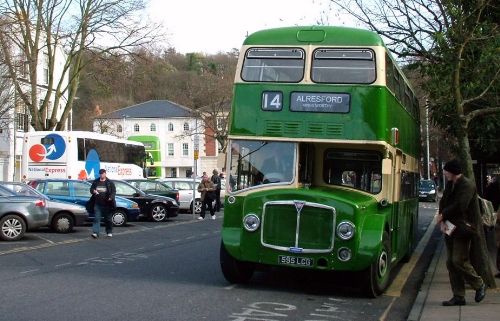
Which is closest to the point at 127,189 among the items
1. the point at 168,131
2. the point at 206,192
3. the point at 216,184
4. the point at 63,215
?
the point at 206,192

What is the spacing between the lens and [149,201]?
947 inches

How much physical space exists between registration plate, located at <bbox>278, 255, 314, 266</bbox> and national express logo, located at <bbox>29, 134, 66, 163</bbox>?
77.8ft

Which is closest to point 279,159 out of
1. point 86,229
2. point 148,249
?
point 148,249

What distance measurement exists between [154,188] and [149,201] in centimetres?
300

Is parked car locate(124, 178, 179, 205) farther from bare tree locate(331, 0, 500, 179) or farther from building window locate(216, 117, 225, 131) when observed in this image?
building window locate(216, 117, 225, 131)

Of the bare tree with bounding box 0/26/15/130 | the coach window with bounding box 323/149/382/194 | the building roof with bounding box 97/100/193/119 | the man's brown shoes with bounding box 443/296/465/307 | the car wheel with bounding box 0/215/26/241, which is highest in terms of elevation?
the building roof with bounding box 97/100/193/119

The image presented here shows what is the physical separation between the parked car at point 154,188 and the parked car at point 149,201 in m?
2.00

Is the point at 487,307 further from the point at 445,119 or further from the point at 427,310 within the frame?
the point at 445,119

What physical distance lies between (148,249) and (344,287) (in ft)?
19.2

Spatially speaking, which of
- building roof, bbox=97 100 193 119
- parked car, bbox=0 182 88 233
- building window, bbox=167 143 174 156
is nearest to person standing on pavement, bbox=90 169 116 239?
parked car, bbox=0 182 88 233

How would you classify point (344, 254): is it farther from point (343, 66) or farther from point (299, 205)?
point (343, 66)

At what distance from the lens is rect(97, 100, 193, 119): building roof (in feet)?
284

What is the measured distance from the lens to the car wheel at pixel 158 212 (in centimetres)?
2419

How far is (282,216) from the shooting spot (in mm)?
9359
